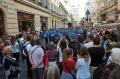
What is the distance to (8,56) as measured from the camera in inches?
313

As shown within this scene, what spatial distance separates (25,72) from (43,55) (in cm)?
388

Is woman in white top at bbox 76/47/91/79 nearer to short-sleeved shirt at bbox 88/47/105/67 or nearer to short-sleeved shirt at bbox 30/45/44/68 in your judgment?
short-sleeved shirt at bbox 88/47/105/67

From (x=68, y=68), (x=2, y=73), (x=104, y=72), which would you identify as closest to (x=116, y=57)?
(x=104, y=72)

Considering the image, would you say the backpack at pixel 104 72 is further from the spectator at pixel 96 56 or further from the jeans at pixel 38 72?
the jeans at pixel 38 72

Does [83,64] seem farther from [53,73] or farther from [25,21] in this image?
[25,21]

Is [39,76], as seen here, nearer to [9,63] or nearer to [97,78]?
[9,63]

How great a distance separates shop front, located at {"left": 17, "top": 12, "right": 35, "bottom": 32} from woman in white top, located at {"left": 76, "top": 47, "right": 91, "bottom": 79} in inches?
737

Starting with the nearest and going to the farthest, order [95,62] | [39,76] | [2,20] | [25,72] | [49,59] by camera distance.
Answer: [95,62] < [49,59] < [39,76] < [25,72] < [2,20]

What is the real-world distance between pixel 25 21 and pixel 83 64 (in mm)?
22625

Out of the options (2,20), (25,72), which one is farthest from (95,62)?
(2,20)

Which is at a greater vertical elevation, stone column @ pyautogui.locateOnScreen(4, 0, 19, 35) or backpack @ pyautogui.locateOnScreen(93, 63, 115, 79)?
stone column @ pyautogui.locateOnScreen(4, 0, 19, 35)

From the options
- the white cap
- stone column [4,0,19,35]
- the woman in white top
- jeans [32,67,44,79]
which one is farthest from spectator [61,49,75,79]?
stone column [4,0,19,35]

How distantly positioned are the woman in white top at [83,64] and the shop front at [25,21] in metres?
18.7

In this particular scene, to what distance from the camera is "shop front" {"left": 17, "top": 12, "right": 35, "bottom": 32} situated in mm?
26020
